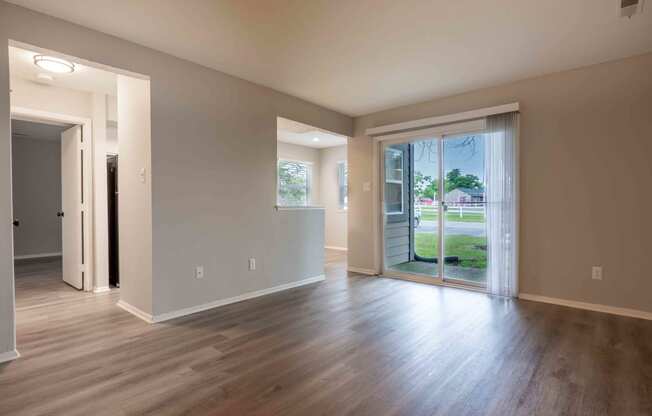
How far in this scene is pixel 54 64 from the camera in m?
3.22

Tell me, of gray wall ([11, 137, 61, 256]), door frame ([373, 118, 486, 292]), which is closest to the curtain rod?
door frame ([373, 118, 486, 292])

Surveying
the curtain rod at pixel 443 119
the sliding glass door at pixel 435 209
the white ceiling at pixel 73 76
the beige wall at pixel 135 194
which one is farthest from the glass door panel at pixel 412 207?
the white ceiling at pixel 73 76

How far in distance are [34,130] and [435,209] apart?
7306mm

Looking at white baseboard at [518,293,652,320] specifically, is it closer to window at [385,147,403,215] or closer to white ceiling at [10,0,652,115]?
window at [385,147,403,215]

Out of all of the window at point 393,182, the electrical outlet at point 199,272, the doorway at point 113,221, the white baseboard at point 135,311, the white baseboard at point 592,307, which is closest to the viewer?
the white baseboard at point 135,311

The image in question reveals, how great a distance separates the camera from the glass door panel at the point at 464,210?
13.8 feet

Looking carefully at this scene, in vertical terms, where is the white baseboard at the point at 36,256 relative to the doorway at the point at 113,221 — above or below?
below

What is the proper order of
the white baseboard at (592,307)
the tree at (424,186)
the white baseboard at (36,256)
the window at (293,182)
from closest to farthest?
the white baseboard at (592,307) < the tree at (424,186) < the white baseboard at (36,256) < the window at (293,182)

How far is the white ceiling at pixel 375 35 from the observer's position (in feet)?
7.82

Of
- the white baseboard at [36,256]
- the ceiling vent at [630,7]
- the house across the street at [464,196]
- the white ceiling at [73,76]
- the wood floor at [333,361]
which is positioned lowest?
the wood floor at [333,361]

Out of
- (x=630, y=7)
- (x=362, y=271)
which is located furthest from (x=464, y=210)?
(x=630, y=7)

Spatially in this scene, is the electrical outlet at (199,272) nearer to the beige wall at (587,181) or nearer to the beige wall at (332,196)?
the beige wall at (587,181)

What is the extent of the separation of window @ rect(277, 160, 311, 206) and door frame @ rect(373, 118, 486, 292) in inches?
121

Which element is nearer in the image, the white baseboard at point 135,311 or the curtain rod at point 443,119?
the white baseboard at point 135,311
